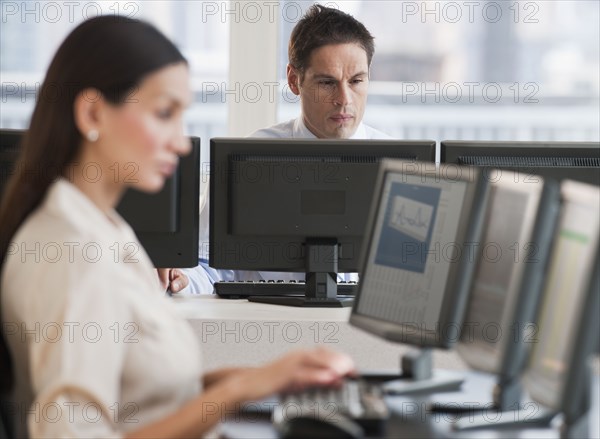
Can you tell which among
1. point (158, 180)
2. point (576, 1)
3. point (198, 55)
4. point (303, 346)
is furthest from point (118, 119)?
point (576, 1)

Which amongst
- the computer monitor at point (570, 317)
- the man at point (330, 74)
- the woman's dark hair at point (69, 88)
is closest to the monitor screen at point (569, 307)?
the computer monitor at point (570, 317)

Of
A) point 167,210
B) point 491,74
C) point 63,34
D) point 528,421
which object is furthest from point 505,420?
point 491,74

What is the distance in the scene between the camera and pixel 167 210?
108 inches

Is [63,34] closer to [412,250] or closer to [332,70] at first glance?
[332,70]

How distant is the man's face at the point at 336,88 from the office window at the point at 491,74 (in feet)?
6.68

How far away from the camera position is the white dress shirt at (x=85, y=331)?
1.45 metres

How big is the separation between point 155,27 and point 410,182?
609mm

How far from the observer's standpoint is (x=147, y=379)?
158 cm

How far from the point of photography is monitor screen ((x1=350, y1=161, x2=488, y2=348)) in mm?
1899

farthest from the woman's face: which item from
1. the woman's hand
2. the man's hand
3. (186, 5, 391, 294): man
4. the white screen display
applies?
(186, 5, 391, 294): man

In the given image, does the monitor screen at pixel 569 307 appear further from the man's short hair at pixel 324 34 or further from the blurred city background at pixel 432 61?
the blurred city background at pixel 432 61

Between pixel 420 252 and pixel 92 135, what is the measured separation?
0.68 metres

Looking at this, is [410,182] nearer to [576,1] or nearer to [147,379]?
[147,379]

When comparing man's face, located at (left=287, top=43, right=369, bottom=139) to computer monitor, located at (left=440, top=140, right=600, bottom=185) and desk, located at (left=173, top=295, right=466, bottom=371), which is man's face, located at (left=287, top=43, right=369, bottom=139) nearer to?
computer monitor, located at (left=440, top=140, right=600, bottom=185)
